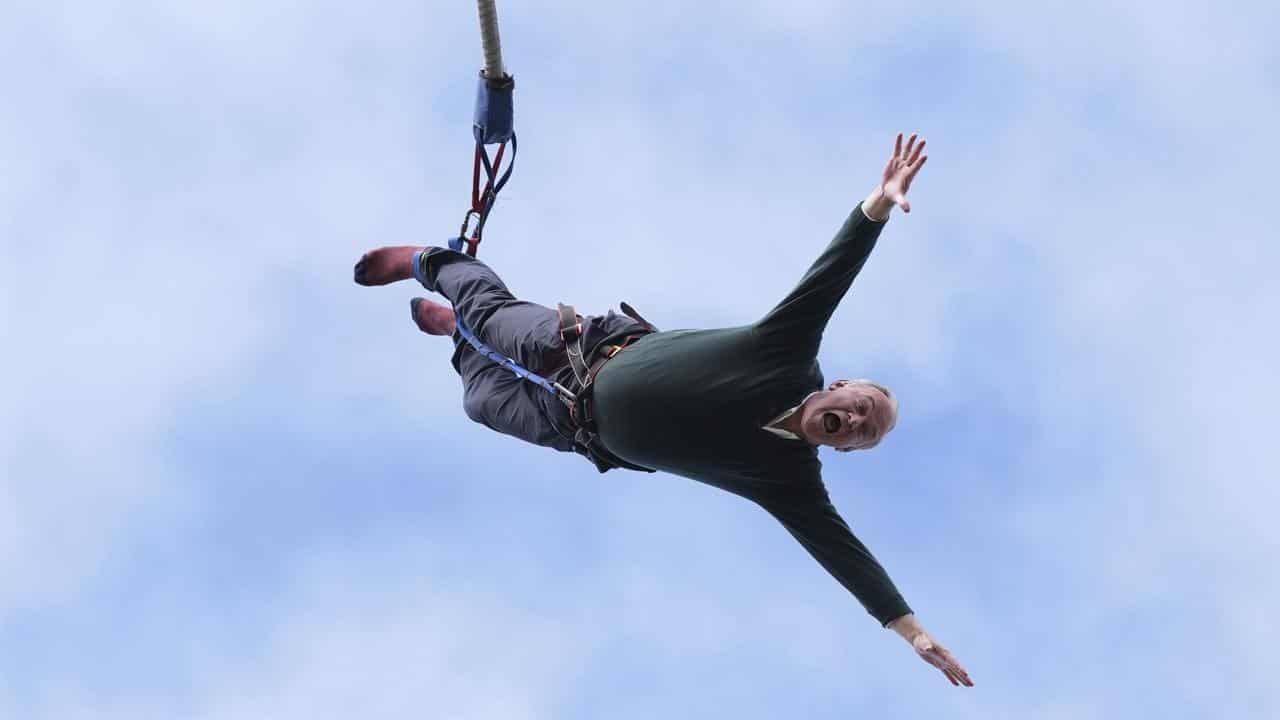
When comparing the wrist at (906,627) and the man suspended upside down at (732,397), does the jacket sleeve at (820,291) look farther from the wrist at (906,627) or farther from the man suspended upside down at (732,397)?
the wrist at (906,627)

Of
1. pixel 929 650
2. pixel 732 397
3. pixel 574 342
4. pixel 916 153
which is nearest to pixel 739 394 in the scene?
pixel 732 397

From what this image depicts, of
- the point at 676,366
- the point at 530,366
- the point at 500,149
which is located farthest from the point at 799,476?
the point at 500,149

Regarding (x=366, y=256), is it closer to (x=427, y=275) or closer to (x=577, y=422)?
(x=427, y=275)

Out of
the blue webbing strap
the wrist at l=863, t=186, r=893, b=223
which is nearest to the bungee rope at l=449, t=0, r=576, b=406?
the blue webbing strap

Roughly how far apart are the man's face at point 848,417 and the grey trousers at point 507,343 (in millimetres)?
1384

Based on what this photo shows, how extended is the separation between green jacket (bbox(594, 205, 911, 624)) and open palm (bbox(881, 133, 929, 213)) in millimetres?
222

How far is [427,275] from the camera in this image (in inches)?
390

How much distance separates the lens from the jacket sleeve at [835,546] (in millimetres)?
8883

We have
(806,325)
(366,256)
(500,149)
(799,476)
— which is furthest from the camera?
(366,256)

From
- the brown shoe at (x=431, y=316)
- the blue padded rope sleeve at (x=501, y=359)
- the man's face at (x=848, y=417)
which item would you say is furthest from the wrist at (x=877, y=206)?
the brown shoe at (x=431, y=316)

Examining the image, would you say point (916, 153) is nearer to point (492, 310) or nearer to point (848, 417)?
point (848, 417)

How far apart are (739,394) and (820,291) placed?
0.76m

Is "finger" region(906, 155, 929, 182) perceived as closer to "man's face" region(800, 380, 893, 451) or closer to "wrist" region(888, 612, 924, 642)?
"man's face" region(800, 380, 893, 451)

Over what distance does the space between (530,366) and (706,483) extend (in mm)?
1338
